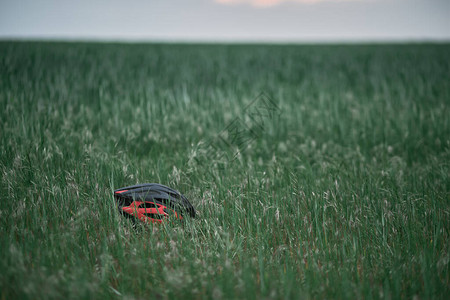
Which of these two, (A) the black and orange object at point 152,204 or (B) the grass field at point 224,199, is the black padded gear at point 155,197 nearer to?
(A) the black and orange object at point 152,204

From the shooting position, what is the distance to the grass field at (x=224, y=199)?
210 cm

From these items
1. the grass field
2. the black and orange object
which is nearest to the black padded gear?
the black and orange object

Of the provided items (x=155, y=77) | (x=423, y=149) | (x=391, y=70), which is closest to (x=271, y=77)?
(x=155, y=77)

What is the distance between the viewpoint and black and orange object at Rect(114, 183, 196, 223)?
2680 millimetres

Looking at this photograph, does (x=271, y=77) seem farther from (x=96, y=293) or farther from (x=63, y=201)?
(x=96, y=293)

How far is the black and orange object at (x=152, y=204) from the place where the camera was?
2.68 m

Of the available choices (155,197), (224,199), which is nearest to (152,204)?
(155,197)

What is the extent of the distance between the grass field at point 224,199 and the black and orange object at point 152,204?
0.11 meters

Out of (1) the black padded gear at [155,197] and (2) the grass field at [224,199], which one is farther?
(1) the black padded gear at [155,197]

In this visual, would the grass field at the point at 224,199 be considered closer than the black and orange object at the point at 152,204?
Yes

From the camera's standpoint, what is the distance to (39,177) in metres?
3.12


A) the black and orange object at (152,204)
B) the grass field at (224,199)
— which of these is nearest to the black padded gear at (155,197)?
the black and orange object at (152,204)

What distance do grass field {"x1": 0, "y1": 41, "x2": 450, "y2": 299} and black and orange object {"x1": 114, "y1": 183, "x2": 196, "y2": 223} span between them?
0.11m

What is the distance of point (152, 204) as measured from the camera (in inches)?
109
